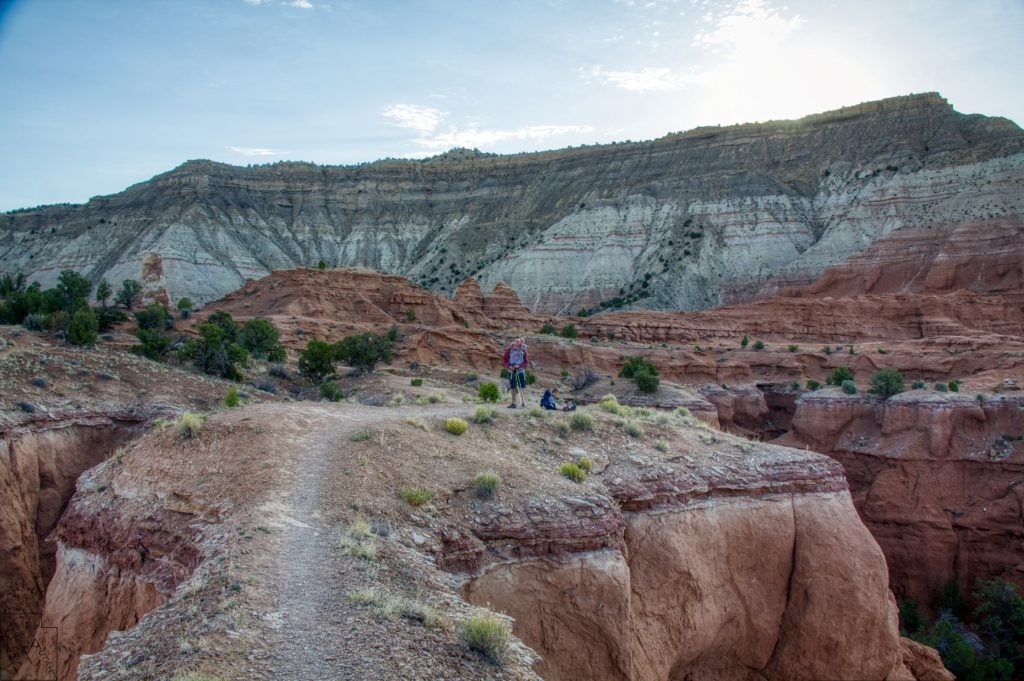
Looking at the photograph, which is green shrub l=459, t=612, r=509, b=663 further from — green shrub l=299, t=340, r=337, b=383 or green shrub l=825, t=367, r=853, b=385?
green shrub l=825, t=367, r=853, b=385

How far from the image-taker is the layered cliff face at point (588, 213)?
2596 inches

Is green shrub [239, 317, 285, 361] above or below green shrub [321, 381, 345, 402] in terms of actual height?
above

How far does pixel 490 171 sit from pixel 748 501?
278ft

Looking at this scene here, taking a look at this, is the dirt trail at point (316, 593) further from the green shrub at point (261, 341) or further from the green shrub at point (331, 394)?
the green shrub at point (261, 341)

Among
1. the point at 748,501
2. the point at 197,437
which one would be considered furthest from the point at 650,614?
the point at 197,437

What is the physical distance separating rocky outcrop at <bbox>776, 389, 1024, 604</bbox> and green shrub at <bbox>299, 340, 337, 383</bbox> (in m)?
21.1

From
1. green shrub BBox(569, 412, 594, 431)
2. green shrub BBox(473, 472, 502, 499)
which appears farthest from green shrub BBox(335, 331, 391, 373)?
green shrub BBox(473, 472, 502, 499)

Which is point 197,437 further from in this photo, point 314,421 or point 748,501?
point 748,501

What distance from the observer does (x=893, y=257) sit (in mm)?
61094

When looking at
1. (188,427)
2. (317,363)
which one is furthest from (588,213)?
(188,427)

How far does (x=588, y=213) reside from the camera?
7819cm

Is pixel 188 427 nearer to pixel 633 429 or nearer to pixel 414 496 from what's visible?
pixel 414 496

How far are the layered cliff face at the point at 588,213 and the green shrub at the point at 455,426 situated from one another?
45.1m

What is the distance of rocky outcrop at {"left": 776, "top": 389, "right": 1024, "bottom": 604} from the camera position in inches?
1030
